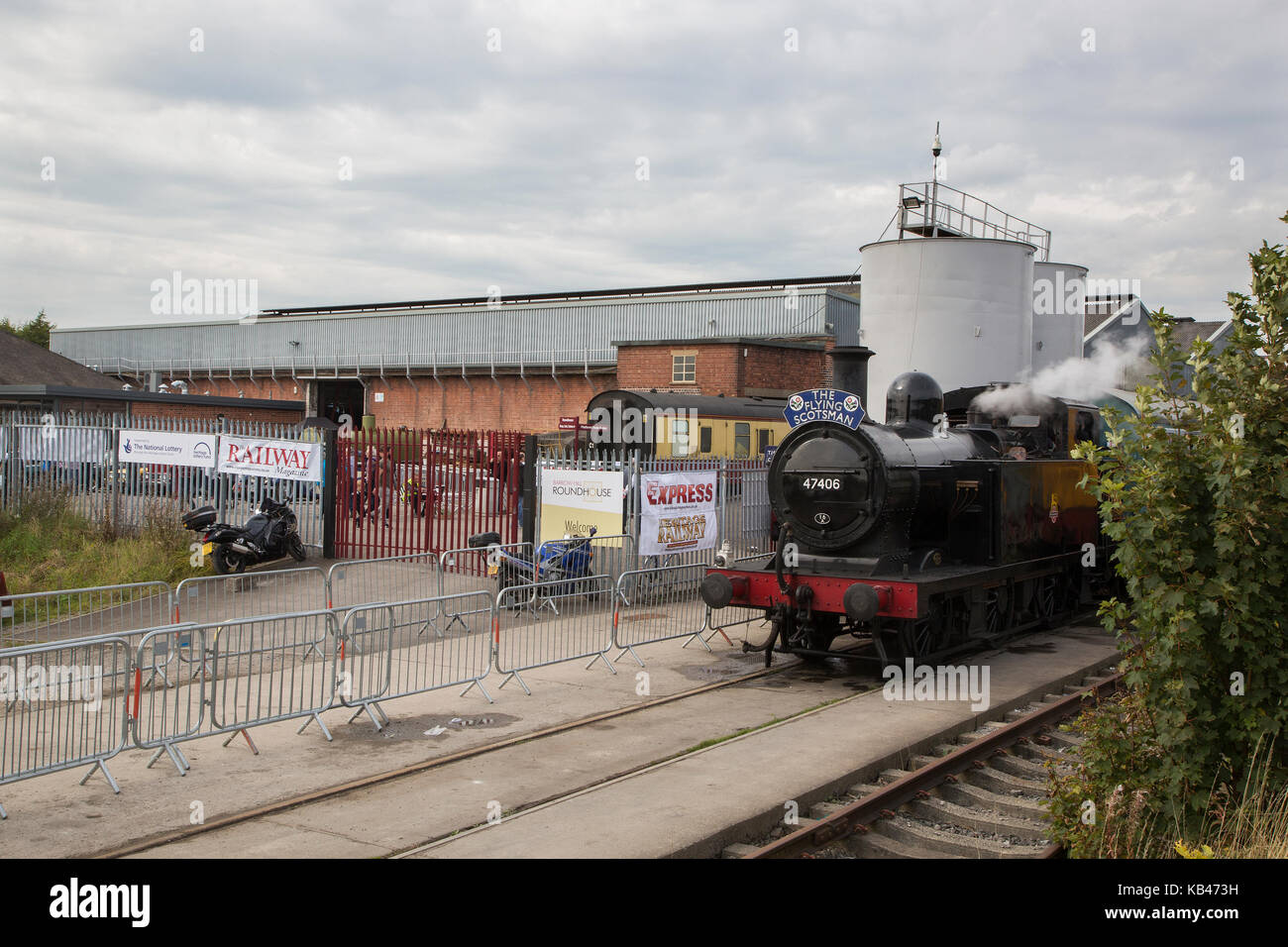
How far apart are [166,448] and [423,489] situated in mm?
4527

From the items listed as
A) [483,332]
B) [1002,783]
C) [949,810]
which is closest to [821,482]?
[1002,783]

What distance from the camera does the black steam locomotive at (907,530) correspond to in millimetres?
10367

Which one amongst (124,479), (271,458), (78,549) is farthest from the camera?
(124,479)

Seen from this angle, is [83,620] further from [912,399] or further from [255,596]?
[912,399]

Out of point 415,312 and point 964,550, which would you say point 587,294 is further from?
point 964,550

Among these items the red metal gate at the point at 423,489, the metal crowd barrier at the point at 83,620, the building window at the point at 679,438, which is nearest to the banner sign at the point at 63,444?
the red metal gate at the point at 423,489

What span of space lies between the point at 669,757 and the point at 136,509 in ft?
43.4

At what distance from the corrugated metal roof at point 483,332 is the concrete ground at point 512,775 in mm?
30891

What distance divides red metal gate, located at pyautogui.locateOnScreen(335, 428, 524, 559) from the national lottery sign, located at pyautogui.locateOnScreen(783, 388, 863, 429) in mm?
5886

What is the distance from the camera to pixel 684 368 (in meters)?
36.2

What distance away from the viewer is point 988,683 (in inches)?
416

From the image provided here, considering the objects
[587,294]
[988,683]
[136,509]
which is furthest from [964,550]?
[587,294]

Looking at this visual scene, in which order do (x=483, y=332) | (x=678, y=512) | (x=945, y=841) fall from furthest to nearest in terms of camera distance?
(x=483, y=332) → (x=678, y=512) → (x=945, y=841)

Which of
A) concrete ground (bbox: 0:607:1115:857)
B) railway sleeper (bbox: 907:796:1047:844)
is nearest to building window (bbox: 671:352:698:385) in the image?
concrete ground (bbox: 0:607:1115:857)
